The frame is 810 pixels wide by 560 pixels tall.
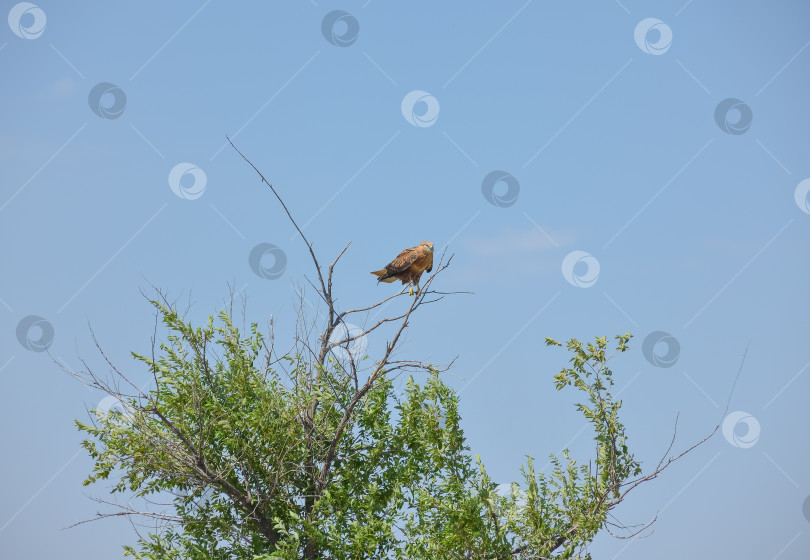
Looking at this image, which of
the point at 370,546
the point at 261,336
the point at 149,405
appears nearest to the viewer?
the point at 370,546

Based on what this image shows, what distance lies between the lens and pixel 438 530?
8.30m

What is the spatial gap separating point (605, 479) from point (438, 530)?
6.62 ft

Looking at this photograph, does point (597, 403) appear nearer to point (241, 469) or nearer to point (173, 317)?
point (241, 469)

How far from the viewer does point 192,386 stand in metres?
8.58

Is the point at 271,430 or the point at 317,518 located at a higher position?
the point at 271,430

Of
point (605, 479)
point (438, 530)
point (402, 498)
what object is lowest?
point (605, 479)

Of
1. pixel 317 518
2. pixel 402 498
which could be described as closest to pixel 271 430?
pixel 317 518

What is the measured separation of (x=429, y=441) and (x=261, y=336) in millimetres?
2766

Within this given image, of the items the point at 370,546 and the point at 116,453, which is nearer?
the point at 370,546

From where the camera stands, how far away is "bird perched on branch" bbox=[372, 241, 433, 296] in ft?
30.2

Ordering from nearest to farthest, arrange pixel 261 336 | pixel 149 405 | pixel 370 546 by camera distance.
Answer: pixel 370 546, pixel 149 405, pixel 261 336

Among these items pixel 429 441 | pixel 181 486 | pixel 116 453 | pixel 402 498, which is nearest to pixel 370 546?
pixel 402 498

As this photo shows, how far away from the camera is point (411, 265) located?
30.2 ft

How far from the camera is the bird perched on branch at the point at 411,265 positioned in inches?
363
